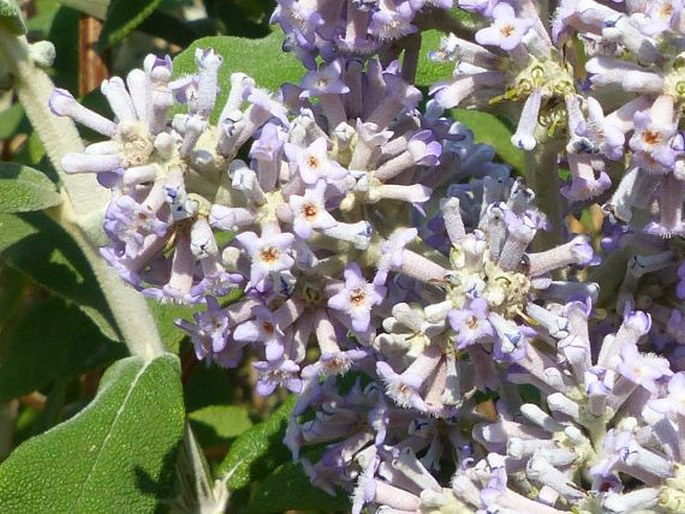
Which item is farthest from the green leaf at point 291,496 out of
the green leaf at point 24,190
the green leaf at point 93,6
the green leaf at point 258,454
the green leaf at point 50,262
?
the green leaf at point 93,6

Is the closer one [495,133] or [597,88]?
[597,88]

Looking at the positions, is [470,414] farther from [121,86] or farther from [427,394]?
[121,86]

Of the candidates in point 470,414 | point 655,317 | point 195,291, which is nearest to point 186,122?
point 195,291

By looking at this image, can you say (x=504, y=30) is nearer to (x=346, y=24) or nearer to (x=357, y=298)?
(x=346, y=24)

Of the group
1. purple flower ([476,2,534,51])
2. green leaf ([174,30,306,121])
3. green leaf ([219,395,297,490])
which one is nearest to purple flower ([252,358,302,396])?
purple flower ([476,2,534,51])

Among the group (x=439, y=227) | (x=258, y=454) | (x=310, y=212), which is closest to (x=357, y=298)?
(x=310, y=212)

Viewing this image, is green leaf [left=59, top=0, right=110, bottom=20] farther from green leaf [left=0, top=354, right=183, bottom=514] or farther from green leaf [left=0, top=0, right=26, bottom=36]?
green leaf [left=0, top=354, right=183, bottom=514]
